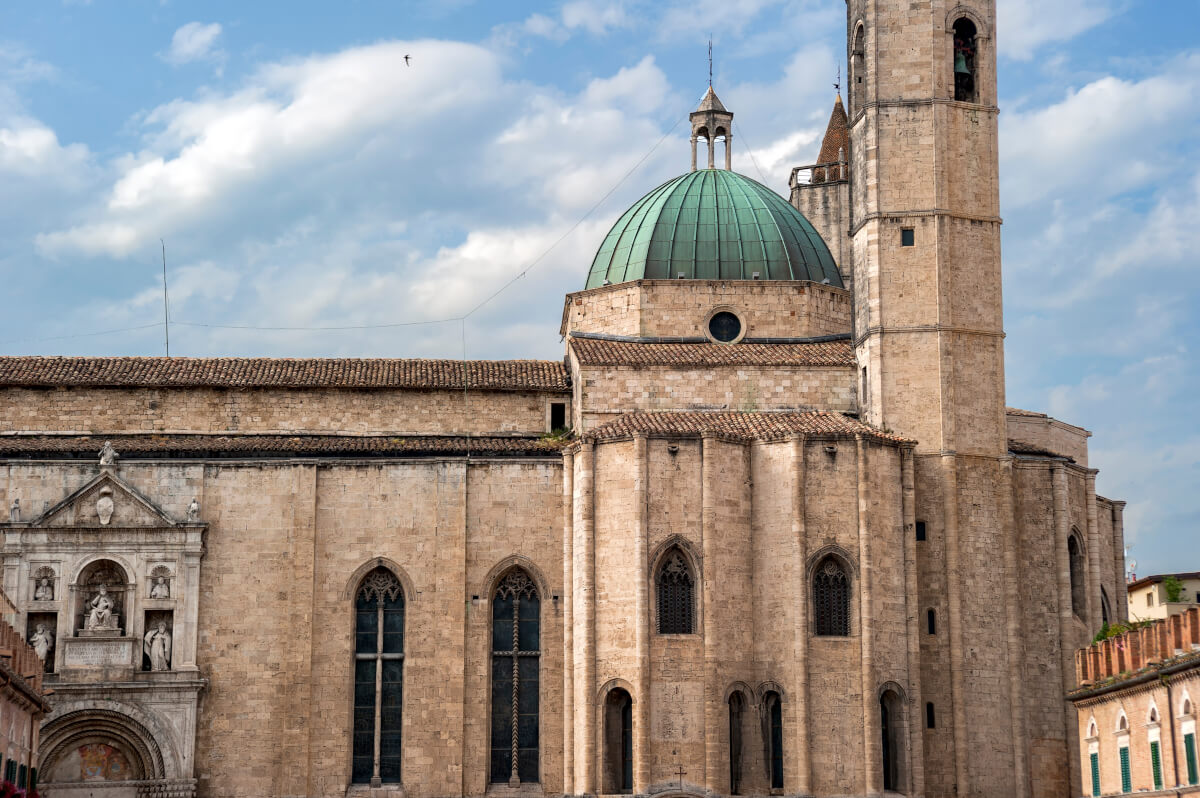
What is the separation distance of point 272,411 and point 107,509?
14.5ft

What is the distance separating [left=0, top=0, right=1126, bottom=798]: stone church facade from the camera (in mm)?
34781

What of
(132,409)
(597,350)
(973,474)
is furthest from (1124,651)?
(132,409)

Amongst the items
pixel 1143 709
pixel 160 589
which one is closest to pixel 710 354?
pixel 160 589

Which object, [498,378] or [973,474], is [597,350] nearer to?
[498,378]

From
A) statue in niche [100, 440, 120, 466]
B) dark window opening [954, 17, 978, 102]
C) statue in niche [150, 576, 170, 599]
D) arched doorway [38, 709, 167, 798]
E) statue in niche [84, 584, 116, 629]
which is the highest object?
dark window opening [954, 17, 978, 102]

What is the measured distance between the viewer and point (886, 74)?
127ft

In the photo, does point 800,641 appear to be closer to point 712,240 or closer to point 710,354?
point 710,354

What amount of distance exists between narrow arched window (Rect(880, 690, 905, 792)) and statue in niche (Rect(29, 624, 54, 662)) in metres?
16.7

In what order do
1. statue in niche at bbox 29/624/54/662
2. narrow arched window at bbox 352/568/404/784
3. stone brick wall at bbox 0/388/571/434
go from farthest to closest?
stone brick wall at bbox 0/388/571/434, narrow arched window at bbox 352/568/404/784, statue in niche at bbox 29/624/54/662

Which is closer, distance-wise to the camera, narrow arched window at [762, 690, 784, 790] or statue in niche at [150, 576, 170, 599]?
narrow arched window at [762, 690, 784, 790]

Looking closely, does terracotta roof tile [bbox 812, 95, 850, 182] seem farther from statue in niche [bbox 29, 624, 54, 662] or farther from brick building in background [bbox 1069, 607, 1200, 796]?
statue in niche [bbox 29, 624, 54, 662]

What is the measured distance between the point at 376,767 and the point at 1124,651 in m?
15.5

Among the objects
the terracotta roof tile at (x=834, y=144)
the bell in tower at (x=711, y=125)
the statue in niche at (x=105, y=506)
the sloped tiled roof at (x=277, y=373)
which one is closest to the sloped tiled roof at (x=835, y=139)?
the terracotta roof tile at (x=834, y=144)

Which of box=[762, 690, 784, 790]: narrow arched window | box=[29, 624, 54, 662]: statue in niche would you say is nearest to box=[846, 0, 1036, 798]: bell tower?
box=[762, 690, 784, 790]: narrow arched window
